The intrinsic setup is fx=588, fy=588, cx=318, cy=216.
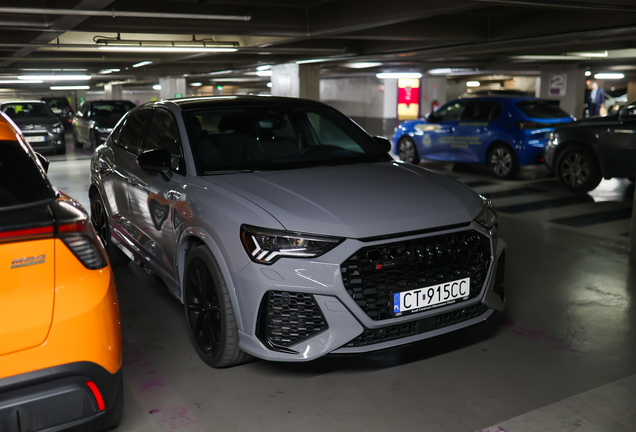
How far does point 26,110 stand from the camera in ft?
53.0

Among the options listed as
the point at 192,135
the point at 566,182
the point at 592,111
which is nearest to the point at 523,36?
the point at 566,182

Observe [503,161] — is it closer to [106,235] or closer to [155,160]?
[106,235]

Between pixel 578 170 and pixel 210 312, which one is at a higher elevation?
pixel 578 170

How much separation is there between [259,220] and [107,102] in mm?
15730

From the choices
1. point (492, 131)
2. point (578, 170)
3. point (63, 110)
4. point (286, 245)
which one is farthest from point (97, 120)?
point (63, 110)

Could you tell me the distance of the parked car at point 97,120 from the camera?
625 inches

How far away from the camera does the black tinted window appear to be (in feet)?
35.2

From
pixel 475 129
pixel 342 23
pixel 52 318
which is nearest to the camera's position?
pixel 52 318

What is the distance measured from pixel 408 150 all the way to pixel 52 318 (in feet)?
36.5

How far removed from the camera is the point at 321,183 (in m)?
3.32

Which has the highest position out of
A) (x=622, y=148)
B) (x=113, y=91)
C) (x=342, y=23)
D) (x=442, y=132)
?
(x=342, y=23)

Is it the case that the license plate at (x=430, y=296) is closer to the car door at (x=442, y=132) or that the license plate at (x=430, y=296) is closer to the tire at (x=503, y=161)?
the tire at (x=503, y=161)

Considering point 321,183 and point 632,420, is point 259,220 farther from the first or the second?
point 632,420

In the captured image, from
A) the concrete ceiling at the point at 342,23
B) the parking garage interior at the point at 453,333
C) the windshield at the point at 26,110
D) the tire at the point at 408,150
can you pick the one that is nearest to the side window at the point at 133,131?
the parking garage interior at the point at 453,333
